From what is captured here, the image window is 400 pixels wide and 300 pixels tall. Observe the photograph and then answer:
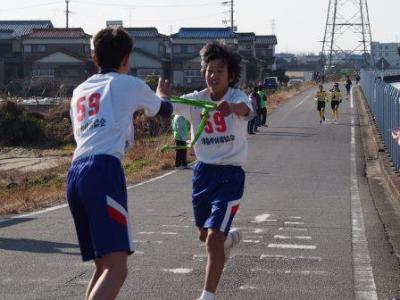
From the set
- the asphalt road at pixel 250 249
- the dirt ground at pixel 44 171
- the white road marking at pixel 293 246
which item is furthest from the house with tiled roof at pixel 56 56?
the white road marking at pixel 293 246

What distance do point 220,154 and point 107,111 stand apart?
5.36 ft

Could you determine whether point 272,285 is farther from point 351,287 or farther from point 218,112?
point 218,112

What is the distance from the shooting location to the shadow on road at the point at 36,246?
27.5 ft

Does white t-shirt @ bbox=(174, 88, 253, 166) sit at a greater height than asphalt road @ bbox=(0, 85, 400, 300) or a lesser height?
greater

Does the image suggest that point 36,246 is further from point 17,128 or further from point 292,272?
point 17,128

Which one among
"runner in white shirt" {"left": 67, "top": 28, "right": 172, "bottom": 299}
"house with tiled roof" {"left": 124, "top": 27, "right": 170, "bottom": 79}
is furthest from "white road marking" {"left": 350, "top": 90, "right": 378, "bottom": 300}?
"house with tiled roof" {"left": 124, "top": 27, "right": 170, "bottom": 79}

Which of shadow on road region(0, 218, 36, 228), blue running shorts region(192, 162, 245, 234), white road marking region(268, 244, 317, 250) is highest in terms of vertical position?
blue running shorts region(192, 162, 245, 234)

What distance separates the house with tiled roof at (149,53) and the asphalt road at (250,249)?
49.8m

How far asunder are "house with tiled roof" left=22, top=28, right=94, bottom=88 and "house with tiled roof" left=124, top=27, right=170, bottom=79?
156 inches

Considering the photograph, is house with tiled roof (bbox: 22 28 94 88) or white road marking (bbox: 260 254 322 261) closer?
white road marking (bbox: 260 254 322 261)

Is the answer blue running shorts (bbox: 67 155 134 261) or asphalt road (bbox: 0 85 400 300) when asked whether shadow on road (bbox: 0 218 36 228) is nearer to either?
asphalt road (bbox: 0 85 400 300)

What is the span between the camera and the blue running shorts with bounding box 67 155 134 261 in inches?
178

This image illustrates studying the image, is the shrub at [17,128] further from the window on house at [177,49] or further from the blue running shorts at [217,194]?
the window on house at [177,49]

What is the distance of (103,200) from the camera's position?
4.53 metres
